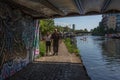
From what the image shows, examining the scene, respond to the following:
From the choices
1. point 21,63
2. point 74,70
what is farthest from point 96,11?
point 21,63

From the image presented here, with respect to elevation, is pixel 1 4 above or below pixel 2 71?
above

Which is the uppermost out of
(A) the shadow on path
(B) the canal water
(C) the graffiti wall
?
(C) the graffiti wall

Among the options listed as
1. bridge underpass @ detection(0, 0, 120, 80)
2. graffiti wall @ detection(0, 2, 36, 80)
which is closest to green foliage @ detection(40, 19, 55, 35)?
bridge underpass @ detection(0, 0, 120, 80)

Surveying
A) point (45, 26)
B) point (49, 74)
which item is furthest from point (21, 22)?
point (45, 26)

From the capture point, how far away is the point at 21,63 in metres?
15.5

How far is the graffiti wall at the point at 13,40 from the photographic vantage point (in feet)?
38.4

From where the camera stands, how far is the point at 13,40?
13305 mm

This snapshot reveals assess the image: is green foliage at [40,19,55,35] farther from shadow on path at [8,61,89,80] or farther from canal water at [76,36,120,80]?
shadow on path at [8,61,89,80]

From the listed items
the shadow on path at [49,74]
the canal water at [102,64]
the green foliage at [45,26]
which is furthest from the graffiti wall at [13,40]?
A: the green foliage at [45,26]

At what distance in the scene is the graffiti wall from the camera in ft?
38.4

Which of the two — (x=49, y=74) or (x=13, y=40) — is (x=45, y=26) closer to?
(x=49, y=74)

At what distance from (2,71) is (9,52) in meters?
1.14

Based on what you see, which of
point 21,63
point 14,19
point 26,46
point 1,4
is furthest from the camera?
point 26,46

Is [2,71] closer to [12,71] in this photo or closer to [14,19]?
[12,71]
